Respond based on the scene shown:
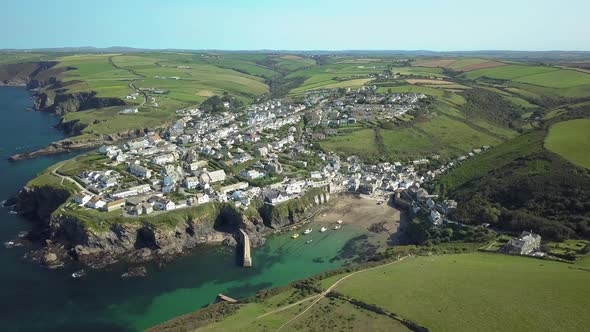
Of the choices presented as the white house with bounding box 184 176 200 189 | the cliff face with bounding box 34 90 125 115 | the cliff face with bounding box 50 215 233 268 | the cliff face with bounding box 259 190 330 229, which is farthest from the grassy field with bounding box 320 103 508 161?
the cliff face with bounding box 34 90 125 115

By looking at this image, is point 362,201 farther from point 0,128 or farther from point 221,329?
point 0,128

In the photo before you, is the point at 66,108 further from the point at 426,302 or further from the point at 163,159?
the point at 426,302

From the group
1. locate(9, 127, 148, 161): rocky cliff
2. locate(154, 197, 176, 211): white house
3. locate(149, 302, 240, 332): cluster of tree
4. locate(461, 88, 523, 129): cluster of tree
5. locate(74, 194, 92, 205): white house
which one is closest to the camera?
locate(149, 302, 240, 332): cluster of tree

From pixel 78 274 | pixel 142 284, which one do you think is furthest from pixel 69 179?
pixel 142 284

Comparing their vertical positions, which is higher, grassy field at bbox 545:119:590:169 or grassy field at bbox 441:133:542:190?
grassy field at bbox 545:119:590:169

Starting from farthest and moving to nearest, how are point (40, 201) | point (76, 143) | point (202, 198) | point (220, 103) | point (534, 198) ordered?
point (220, 103)
point (76, 143)
point (40, 201)
point (202, 198)
point (534, 198)

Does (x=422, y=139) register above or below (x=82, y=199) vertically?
above

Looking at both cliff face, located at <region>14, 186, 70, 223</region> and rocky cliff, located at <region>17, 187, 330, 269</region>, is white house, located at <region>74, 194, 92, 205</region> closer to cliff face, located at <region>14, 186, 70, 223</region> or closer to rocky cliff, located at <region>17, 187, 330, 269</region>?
rocky cliff, located at <region>17, 187, 330, 269</region>
